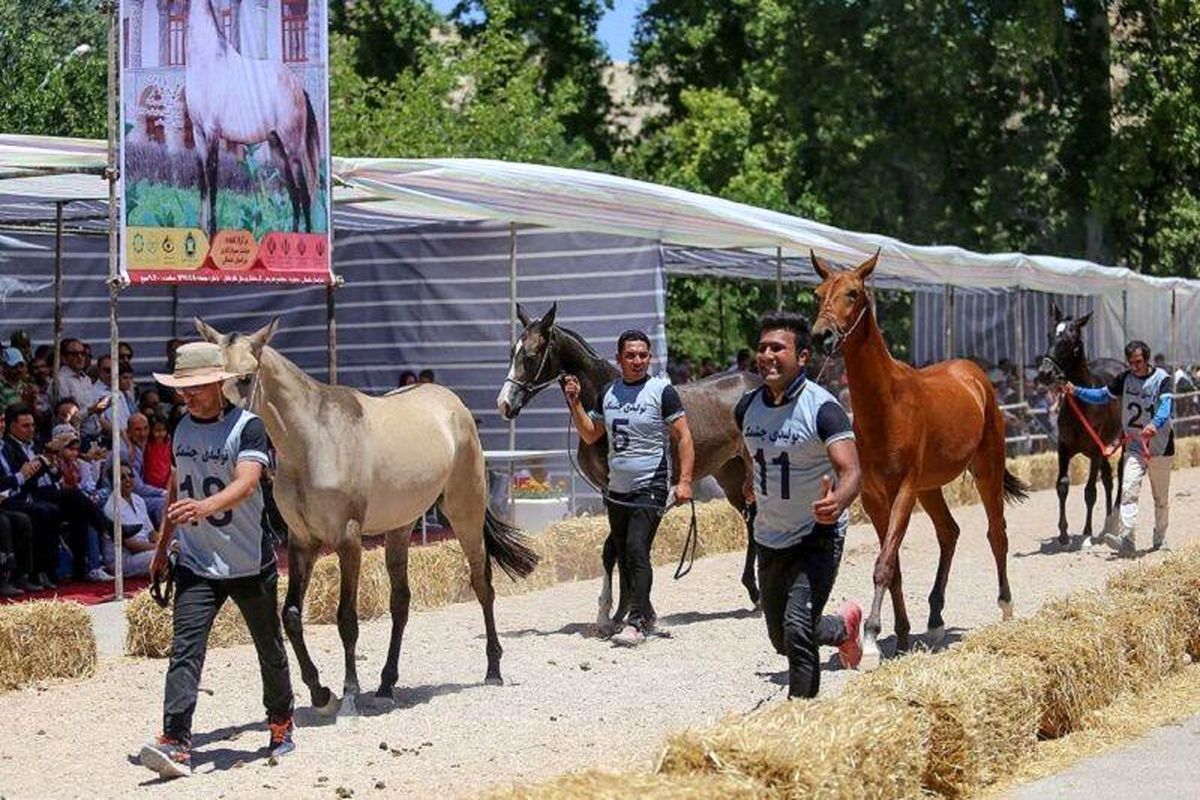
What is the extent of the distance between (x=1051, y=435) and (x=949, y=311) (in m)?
3.51

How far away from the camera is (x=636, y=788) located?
566 cm

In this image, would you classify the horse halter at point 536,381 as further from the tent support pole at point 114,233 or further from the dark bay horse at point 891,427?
the tent support pole at point 114,233

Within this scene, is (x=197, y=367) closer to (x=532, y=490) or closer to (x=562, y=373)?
(x=562, y=373)

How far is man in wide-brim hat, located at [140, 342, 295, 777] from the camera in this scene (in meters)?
7.83

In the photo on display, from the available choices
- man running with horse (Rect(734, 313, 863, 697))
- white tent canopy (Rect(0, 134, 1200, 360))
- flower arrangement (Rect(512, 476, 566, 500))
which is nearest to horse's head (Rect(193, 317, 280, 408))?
man running with horse (Rect(734, 313, 863, 697))

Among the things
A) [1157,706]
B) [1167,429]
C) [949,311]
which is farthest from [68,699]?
[949,311]

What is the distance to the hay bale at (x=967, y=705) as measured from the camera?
7199 millimetres

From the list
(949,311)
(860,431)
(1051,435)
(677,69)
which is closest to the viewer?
(860,431)

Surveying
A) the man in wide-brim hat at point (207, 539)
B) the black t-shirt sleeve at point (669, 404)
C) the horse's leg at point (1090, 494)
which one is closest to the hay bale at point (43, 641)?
the man in wide-brim hat at point (207, 539)

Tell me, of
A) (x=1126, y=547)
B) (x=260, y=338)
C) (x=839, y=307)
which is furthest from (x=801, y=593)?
(x=1126, y=547)

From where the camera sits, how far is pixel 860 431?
1098 cm

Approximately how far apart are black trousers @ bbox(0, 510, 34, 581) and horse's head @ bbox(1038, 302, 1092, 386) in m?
9.08

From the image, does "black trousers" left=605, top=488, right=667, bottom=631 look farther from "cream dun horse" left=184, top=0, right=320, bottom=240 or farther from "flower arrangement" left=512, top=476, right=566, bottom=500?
"flower arrangement" left=512, top=476, right=566, bottom=500

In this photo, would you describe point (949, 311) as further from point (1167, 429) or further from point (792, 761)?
point (792, 761)
